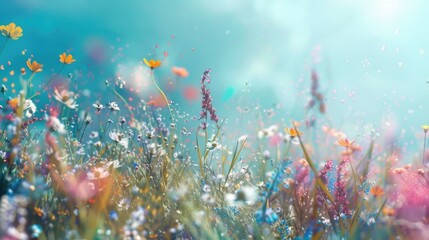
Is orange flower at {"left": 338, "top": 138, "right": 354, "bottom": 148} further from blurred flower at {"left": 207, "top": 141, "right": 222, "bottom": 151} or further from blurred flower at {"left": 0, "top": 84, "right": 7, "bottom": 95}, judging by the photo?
blurred flower at {"left": 0, "top": 84, "right": 7, "bottom": 95}

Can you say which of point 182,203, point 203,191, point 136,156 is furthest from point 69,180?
point 136,156

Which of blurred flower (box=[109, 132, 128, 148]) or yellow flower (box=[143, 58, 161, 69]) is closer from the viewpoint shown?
blurred flower (box=[109, 132, 128, 148])

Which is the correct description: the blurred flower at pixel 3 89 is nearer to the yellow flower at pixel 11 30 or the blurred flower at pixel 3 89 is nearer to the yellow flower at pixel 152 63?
the yellow flower at pixel 11 30

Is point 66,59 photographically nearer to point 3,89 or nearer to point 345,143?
point 3,89

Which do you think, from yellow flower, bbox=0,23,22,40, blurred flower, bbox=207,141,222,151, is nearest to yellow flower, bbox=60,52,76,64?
yellow flower, bbox=0,23,22,40

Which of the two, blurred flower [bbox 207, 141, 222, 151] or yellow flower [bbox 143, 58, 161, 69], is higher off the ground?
yellow flower [bbox 143, 58, 161, 69]

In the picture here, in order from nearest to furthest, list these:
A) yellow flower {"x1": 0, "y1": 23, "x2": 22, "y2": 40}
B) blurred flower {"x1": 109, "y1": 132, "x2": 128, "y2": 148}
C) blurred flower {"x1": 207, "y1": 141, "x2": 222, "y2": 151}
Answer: blurred flower {"x1": 109, "y1": 132, "x2": 128, "y2": 148}
blurred flower {"x1": 207, "y1": 141, "x2": 222, "y2": 151}
yellow flower {"x1": 0, "y1": 23, "x2": 22, "y2": 40}

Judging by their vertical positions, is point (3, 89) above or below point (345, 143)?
above

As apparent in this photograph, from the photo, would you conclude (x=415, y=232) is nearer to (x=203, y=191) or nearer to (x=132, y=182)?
(x=203, y=191)

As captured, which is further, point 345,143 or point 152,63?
point 152,63

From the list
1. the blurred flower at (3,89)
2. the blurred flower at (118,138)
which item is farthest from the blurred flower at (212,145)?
the blurred flower at (3,89)

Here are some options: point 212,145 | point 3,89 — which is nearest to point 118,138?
point 212,145

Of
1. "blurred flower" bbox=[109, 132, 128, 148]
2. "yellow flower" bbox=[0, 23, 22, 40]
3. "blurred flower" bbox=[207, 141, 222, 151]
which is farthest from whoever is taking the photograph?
"yellow flower" bbox=[0, 23, 22, 40]
